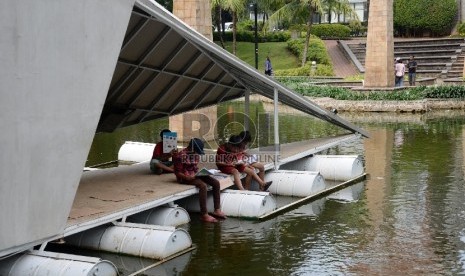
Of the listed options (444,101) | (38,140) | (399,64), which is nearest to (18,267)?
(38,140)

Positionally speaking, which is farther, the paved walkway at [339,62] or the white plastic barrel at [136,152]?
the paved walkway at [339,62]

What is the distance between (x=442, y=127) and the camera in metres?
26.2

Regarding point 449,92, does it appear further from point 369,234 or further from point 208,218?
point 208,218

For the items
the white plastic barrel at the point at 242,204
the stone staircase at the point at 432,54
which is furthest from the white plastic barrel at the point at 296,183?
the stone staircase at the point at 432,54

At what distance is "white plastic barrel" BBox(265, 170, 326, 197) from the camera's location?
48.4 ft

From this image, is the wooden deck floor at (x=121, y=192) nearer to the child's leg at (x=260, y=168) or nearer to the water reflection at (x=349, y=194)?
the child's leg at (x=260, y=168)

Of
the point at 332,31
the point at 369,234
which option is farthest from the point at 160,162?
the point at 332,31

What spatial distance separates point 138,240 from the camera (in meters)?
10.6

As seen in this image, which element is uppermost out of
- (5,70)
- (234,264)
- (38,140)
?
(5,70)

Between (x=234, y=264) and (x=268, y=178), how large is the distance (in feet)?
15.8

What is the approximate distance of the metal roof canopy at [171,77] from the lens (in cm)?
1316

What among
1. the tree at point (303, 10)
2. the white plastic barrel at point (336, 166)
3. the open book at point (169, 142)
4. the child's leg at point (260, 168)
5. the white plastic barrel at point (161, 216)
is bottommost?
the white plastic barrel at point (161, 216)

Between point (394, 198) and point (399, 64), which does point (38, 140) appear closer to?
point (394, 198)

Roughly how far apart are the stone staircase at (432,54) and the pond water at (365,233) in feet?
79.3
